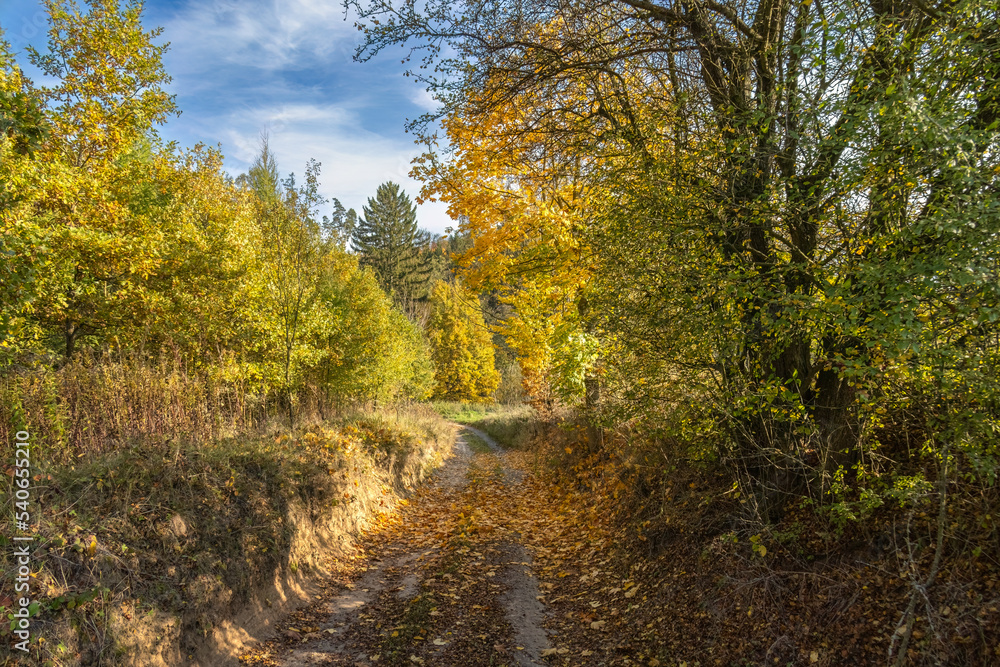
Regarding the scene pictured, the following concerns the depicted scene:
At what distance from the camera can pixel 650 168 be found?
4.89 meters

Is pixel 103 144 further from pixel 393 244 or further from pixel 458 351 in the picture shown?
pixel 393 244

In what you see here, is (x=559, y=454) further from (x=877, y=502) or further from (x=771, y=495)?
(x=877, y=502)

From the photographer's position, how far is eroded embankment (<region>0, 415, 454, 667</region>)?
3.76m

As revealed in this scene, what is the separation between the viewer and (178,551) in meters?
4.71

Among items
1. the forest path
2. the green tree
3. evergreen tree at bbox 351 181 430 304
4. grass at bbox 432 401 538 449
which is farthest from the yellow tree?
evergreen tree at bbox 351 181 430 304

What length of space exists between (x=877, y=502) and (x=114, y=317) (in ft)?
45.5

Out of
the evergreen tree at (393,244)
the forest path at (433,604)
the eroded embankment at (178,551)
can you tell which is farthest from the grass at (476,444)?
the evergreen tree at (393,244)

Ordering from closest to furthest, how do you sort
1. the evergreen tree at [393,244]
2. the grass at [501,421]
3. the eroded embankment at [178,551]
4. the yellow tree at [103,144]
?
1. the eroded embankment at [178,551]
2. the yellow tree at [103,144]
3. the grass at [501,421]
4. the evergreen tree at [393,244]
